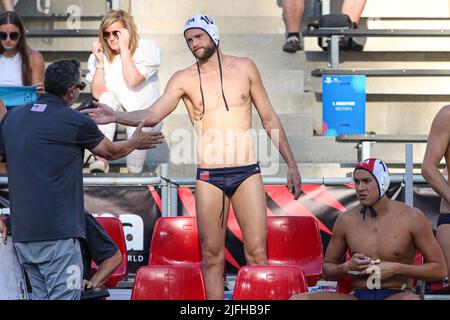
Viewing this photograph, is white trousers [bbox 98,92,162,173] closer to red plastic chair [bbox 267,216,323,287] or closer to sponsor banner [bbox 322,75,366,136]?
sponsor banner [bbox 322,75,366,136]

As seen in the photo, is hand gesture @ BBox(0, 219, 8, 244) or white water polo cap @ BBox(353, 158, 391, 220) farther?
white water polo cap @ BBox(353, 158, 391, 220)

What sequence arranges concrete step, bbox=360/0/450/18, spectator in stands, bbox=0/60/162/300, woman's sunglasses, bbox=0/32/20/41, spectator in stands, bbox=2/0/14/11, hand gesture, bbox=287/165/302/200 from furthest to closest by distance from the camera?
1. concrete step, bbox=360/0/450/18
2. spectator in stands, bbox=2/0/14/11
3. woman's sunglasses, bbox=0/32/20/41
4. hand gesture, bbox=287/165/302/200
5. spectator in stands, bbox=0/60/162/300

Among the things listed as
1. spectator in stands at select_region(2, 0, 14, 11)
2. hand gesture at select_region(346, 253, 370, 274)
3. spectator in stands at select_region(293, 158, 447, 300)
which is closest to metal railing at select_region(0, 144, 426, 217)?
spectator in stands at select_region(293, 158, 447, 300)

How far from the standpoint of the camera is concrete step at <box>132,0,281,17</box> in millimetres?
12570

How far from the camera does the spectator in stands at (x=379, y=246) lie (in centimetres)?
651

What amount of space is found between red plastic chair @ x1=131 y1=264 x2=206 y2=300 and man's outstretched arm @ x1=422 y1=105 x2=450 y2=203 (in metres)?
1.70

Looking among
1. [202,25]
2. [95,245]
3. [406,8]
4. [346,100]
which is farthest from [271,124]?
[406,8]

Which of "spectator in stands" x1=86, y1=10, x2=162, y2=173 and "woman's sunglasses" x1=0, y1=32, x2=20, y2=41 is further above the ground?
"woman's sunglasses" x1=0, y1=32, x2=20, y2=41

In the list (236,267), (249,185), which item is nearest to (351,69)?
(236,267)

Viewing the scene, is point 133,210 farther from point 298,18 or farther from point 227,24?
point 227,24

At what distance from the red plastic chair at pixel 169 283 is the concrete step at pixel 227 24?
20.6ft

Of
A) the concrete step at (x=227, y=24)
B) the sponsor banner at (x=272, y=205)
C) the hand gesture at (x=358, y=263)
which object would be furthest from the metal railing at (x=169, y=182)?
the concrete step at (x=227, y=24)

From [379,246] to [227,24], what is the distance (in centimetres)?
611
